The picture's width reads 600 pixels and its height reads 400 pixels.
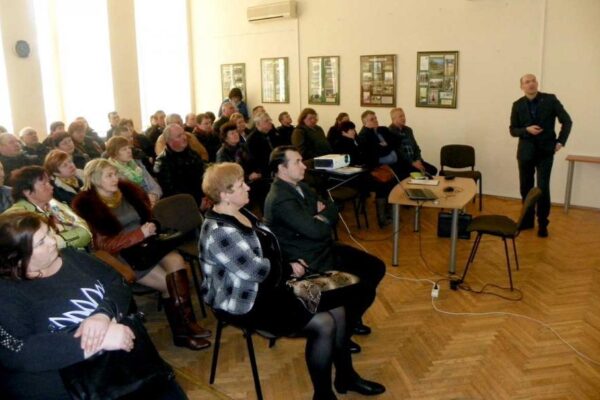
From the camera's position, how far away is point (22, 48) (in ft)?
23.5

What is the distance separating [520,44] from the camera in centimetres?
660

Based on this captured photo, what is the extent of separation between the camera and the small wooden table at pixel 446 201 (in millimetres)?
4215

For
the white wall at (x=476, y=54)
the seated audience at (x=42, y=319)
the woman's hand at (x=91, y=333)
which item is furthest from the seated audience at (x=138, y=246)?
the white wall at (x=476, y=54)

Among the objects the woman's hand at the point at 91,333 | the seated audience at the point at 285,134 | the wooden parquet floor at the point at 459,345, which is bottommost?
the wooden parquet floor at the point at 459,345

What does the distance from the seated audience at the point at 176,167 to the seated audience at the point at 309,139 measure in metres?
1.90

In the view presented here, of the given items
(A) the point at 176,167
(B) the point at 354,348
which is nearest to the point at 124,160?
(A) the point at 176,167

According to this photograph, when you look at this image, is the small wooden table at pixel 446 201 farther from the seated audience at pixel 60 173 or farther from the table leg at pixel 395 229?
the seated audience at pixel 60 173

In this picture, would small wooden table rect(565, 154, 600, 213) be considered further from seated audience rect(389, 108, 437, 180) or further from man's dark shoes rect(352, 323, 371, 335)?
man's dark shoes rect(352, 323, 371, 335)

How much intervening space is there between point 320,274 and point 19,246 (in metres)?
1.54

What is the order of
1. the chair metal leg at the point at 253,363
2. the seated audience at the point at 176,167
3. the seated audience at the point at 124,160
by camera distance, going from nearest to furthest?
the chair metal leg at the point at 253,363
the seated audience at the point at 124,160
the seated audience at the point at 176,167

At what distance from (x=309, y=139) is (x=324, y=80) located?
90.1 inches

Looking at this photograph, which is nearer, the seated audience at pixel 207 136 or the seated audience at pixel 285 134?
the seated audience at pixel 207 136

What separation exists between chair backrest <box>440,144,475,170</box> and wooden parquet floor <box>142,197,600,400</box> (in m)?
2.20

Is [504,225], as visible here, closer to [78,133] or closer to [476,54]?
[476,54]
